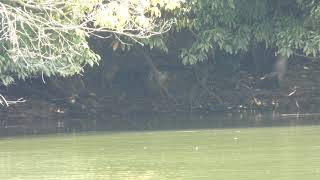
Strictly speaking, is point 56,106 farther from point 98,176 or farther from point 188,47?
point 98,176

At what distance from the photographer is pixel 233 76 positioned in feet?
74.1

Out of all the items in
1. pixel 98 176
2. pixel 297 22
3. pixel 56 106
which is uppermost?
A: pixel 297 22

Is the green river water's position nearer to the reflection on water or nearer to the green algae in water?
the green algae in water

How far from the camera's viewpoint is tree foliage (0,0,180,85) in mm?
13188

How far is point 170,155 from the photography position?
40.3ft

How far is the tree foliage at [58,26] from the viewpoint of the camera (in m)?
13.2

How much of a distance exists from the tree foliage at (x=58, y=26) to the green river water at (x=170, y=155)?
3.93 ft

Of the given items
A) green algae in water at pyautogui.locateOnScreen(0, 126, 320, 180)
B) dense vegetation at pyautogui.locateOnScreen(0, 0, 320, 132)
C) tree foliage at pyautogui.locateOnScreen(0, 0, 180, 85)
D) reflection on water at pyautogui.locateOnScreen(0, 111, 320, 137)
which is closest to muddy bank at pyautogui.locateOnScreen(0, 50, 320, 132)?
dense vegetation at pyautogui.locateOnScreen(0, 0, 320, 132)

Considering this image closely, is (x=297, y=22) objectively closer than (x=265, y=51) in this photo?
Yes

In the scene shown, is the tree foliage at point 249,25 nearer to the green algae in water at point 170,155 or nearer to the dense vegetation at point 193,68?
the dense vegetation at point 193,68

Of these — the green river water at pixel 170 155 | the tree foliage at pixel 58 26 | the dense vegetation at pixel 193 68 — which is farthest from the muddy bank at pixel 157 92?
the green river water at pixel 170 155

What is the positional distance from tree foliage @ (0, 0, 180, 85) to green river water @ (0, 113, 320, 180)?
1.20m

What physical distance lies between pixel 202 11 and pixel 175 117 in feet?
9.32

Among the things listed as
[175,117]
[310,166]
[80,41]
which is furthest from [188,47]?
[310,166]
